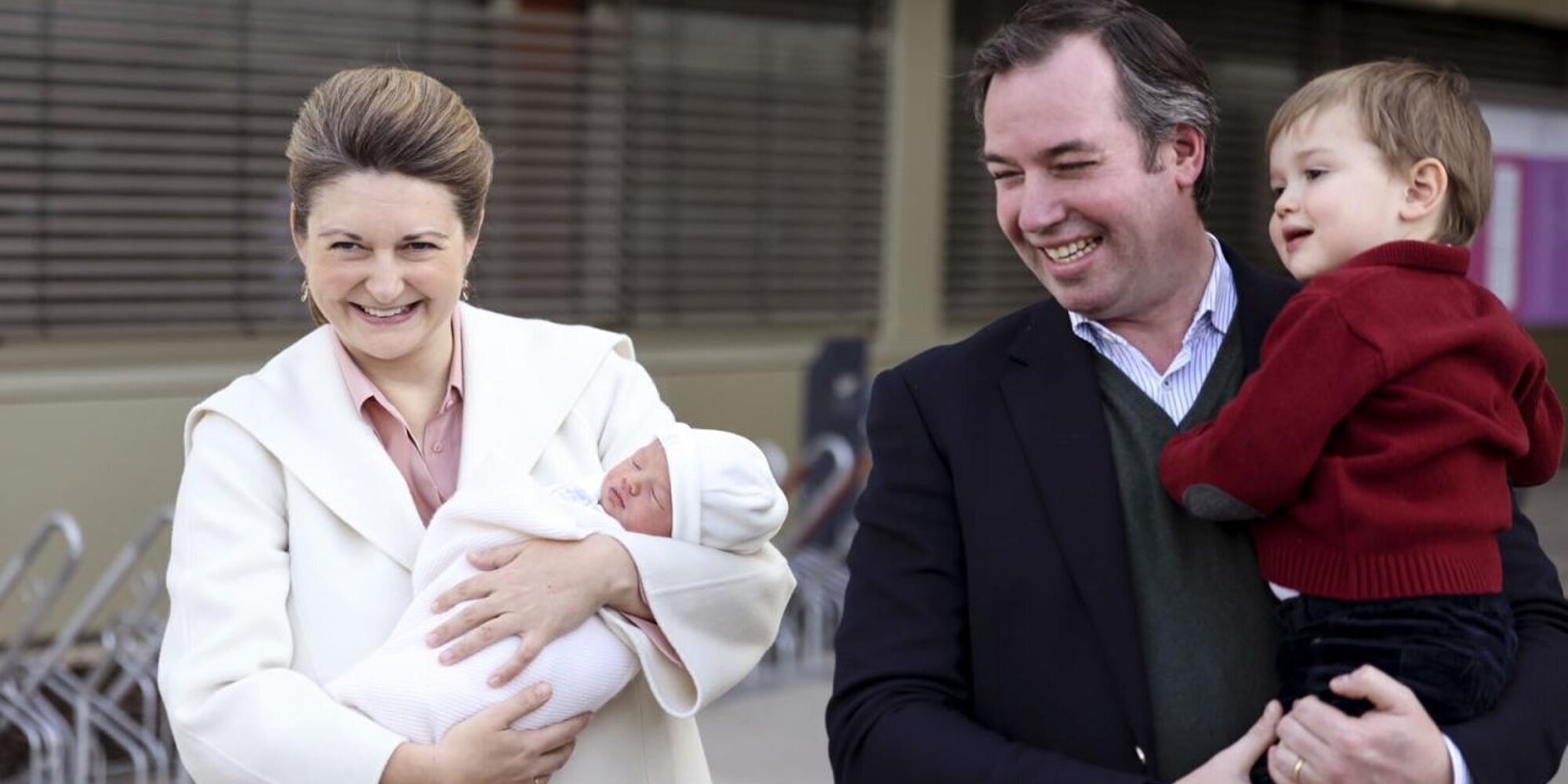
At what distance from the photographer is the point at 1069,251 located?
242 cm

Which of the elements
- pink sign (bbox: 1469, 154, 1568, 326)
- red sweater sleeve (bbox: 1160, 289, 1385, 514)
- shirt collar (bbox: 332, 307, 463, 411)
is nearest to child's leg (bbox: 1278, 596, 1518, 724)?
red sweater sleeve (bbox: 1160, 289, 1385, 514)

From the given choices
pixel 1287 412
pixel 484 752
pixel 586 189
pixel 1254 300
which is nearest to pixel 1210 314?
pixel 1254 300

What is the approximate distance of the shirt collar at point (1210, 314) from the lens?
Answer: 2537mm

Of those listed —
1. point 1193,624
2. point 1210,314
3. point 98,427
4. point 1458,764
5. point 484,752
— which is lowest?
point 98,427

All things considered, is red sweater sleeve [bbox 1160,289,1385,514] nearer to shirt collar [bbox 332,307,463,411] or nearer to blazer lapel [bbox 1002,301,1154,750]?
blazer lapel [bbox 1002,301,1154,750]

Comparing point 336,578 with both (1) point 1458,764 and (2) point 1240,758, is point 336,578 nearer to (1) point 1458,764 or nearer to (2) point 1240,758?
(2) point 1240,758

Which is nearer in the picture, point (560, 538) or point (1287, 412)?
point (1287, 412)

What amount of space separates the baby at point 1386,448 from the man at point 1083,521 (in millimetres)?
76

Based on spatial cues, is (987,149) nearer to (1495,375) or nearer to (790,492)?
(1495,375)

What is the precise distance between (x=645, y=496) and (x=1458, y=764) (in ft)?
3.37

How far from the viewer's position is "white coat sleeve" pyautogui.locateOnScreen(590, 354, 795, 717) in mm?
2627

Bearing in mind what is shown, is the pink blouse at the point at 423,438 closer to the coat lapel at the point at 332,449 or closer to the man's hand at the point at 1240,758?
the coat lapel at the point at 332,449

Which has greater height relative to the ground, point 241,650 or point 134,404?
point 241,650

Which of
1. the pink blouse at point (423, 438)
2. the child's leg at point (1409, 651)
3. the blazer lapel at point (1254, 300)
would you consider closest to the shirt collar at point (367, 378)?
the pink blouse at point (423, 438)
